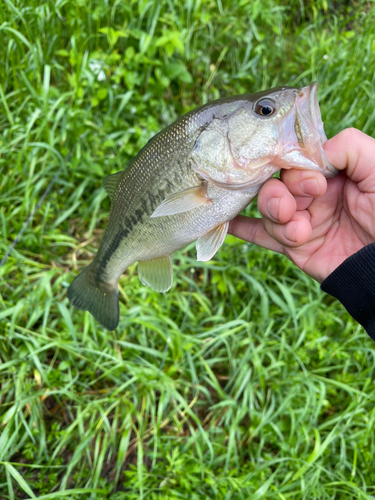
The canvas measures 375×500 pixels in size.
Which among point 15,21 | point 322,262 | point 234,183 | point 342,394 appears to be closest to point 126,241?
point 234,183

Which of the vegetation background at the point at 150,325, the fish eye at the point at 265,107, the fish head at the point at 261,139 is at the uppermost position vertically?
the fish eye at the point at 265,107

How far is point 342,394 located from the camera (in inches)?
99.7

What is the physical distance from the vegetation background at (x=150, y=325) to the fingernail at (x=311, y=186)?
1.30 metres

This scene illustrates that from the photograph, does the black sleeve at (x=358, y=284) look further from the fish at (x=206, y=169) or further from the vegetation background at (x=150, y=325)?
the vegetation background at (x=150, y=325)

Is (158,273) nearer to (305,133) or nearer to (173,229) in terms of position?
(173,229)

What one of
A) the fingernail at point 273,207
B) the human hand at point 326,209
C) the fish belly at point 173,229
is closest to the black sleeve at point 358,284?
the human hand at point 326,209

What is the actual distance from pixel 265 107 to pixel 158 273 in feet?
3.14

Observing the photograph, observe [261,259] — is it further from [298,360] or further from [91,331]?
[91,331]

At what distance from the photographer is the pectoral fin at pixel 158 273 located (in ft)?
5.77

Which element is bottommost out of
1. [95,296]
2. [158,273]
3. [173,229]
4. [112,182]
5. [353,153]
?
[95,296]

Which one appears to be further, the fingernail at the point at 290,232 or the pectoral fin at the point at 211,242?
the pectoral fin at the point at 211,242

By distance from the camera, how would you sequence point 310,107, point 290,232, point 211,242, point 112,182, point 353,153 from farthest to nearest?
point 112,182, point 211,242, point 290,232, point 353,153, point 310,107

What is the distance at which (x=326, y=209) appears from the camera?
1651 mm

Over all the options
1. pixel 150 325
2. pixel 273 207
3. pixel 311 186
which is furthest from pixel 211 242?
pixel 150 325
